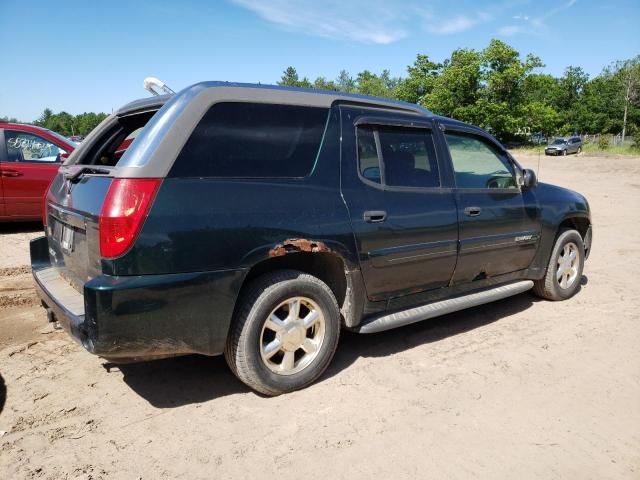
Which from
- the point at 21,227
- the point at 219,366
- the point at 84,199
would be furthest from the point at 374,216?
the point at 21,227

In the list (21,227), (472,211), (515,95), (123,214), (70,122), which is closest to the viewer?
(123,214)

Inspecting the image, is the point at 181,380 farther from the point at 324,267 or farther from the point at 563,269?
the point at 563,269

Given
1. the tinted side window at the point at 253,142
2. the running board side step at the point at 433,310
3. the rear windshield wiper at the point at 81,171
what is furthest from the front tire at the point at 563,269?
the rear windshield wiper at the point at 81,171

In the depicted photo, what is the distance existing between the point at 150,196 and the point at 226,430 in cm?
138

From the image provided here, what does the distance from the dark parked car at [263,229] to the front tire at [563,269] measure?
113 centimetres

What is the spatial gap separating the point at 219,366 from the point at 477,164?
9.68ft

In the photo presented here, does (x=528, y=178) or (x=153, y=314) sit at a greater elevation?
(x=528, y=178)

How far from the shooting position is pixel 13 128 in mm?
8242

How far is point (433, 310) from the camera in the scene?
396 cm

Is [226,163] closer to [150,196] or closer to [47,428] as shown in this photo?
[150,196]

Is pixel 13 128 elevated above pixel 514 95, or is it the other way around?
pixel 514 95

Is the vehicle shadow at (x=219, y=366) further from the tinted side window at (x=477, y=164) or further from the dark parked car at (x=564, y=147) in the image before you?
the dark parked car at (x=564, y=147)

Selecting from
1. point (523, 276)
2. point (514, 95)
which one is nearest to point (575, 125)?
point (514, 95)

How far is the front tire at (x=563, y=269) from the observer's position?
5.27m
